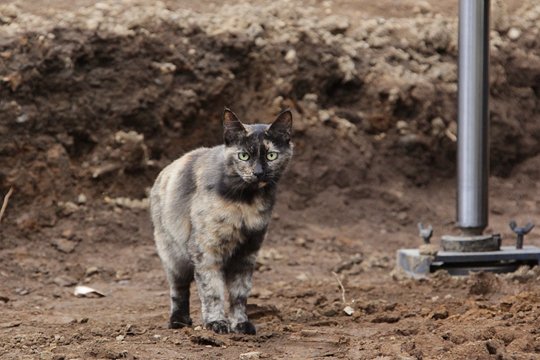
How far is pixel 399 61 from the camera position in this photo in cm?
1027

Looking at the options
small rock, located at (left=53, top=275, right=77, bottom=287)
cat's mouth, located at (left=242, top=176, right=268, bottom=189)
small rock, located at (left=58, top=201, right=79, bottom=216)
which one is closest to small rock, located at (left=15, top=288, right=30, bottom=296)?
small rock, located at (left=53, top=275, right=77, bottom=287)

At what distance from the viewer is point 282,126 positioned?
6020 mm

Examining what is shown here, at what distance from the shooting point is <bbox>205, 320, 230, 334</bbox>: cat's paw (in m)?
5.98

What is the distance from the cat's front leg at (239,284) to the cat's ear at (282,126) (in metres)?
0.80

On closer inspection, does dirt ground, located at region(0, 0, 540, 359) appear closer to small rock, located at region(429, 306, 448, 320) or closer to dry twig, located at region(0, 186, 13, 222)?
dry twig, located at region(0, 186, 13, 222)

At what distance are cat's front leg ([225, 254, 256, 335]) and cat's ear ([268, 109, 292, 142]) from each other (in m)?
0.80

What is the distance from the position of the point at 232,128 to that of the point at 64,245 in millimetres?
3315

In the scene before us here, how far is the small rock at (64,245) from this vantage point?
8.73m

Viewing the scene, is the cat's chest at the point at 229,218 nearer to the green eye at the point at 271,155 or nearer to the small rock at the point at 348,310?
the green eye at the point at 271,155

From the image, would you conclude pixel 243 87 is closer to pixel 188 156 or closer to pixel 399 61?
pixel 399 61

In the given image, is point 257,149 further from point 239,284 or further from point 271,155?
point 239,284

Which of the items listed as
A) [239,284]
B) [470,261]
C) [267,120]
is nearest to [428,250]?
[470,261]

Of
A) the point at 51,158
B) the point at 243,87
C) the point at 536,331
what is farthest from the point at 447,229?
the point at 536,331

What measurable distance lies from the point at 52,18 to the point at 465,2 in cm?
382
